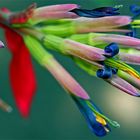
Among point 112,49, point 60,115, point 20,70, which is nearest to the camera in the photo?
point 112,49

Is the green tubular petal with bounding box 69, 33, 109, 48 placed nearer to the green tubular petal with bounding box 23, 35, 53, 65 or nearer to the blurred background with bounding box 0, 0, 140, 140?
the green tubular petal with bounding box 23, 35, 53, 65

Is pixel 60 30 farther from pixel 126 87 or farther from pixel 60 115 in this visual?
pixel 60 115

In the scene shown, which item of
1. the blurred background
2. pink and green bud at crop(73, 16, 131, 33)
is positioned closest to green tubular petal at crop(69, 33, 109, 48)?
pink and green bud at crop(73, 16, 131, 33)

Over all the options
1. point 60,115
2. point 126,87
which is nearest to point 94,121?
point 126,87

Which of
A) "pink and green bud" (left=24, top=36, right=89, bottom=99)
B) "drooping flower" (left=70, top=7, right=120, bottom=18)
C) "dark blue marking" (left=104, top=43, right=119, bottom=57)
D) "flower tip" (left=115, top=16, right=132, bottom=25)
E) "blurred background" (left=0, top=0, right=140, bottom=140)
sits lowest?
"blurred background" (left=0, top=0, right=140, bottom=140)

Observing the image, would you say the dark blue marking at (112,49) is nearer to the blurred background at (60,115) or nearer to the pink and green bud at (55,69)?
the pink and green bud at (55,69)

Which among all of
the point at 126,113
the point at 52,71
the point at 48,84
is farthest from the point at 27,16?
the point at 126,113
